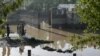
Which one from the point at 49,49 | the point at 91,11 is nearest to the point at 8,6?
the point at 91,11

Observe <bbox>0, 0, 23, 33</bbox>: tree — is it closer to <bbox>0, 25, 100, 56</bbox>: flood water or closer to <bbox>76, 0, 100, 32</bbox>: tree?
<bbox>76, 0, 100, 32</bbox>: tree

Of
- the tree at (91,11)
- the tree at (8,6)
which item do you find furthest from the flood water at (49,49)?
the tree at (8,6)

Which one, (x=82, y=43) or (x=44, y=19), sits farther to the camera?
(x=44, y=19)

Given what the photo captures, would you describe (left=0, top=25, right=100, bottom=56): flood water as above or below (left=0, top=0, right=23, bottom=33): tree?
below

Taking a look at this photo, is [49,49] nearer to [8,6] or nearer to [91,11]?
[91,11]

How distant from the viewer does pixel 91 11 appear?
5.77m

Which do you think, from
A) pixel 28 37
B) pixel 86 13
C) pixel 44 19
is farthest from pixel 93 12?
pixel 44 19

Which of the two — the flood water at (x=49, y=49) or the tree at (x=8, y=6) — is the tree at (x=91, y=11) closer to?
the flood water at (x=49, y=49)

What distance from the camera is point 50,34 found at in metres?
23.2

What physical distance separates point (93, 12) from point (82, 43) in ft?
2.48

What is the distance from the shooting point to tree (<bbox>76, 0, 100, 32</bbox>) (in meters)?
5.65

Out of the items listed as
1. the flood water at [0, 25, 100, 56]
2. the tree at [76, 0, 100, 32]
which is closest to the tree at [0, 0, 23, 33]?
the tree at [76, 0, 100, 32]

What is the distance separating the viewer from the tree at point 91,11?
5646 millimetres

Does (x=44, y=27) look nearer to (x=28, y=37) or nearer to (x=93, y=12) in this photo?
(x=28, y=37)
